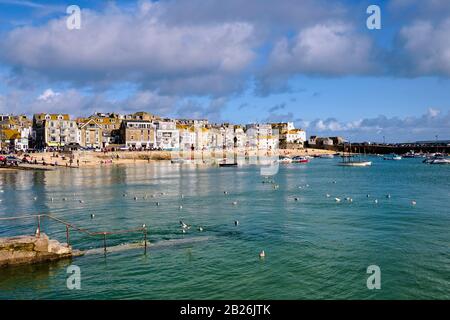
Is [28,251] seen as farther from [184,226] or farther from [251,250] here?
[251,250]

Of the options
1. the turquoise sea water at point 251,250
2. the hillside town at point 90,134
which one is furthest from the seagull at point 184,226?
the hillside town at point 90,134

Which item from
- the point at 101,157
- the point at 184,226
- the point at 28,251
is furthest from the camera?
the point at 101,157

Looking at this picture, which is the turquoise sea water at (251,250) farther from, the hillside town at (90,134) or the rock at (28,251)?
the hillside town at (90,134)

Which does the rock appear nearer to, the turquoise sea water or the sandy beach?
the turquoise sea water

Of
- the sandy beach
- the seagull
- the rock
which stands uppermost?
the sandy beach

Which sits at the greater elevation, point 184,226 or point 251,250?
point 184,226

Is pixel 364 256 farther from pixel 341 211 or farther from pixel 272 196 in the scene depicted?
pixel 272 196

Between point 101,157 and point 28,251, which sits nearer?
point 28,251

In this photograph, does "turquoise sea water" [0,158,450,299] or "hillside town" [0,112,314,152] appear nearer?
"turquoise sea water" [0,158,450,299]

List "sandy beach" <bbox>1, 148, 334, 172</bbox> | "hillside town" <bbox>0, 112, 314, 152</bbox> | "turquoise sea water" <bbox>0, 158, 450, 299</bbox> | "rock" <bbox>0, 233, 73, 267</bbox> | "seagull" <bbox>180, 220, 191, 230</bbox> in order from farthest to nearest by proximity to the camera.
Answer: "hillside town" <bbox>0, 112, 314, 152</bbox> < "sandy beach" <bbox>1, 148, 334, 172</bbox> < "seagull" <bbox>180, 220, 191, 230</bbox> < "rock" <bbox>0, 233, 73, 267</bbox> < "turquoise sea water" <bbox>0, 158, 450, 299</bbox>

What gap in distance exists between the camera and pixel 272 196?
161 feet

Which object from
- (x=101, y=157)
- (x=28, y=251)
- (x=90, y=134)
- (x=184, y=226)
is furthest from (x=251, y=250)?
(x=90, y=134)

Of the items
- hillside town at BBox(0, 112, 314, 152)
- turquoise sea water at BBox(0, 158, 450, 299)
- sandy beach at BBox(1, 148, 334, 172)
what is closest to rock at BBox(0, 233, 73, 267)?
turquoise sea water at BBox(0, 158, 450, 299)

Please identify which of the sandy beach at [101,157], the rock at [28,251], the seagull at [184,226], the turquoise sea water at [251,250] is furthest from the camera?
the sandy beach at [101,157]
